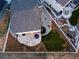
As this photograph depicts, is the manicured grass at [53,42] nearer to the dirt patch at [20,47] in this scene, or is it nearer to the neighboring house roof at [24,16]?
the dirt patch at [20,47]

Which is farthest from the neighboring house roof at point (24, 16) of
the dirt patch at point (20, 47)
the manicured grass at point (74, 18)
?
the manicured grass at point (74, 18)

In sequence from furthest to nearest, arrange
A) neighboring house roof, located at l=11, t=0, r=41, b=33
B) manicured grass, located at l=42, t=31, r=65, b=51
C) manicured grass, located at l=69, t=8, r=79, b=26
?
manicured grass, located at l=69, t=8, r=79, b=26
manicured grass, located at l=42, t=31, r=65, b=51
neighboring house roof, located at l=11, t=0, r=41, b=33

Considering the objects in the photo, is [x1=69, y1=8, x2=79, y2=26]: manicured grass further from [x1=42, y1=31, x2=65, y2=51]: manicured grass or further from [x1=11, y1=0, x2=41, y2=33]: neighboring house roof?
[x1=11, y1=0, x2=41, y2=33]: neighboring house roof

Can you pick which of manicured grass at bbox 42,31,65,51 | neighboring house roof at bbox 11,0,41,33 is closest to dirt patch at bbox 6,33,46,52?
manicured grass at bbox 42,31,65,51

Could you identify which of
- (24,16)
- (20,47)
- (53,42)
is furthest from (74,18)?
(20,47)

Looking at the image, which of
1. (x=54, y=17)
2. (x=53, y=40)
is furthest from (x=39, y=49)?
(x=54, y=17)

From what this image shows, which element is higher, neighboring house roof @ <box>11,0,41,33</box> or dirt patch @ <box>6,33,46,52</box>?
neighboring house roof @ <box>11,0,41,33</box>

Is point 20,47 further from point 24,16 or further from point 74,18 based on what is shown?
point 74,18
